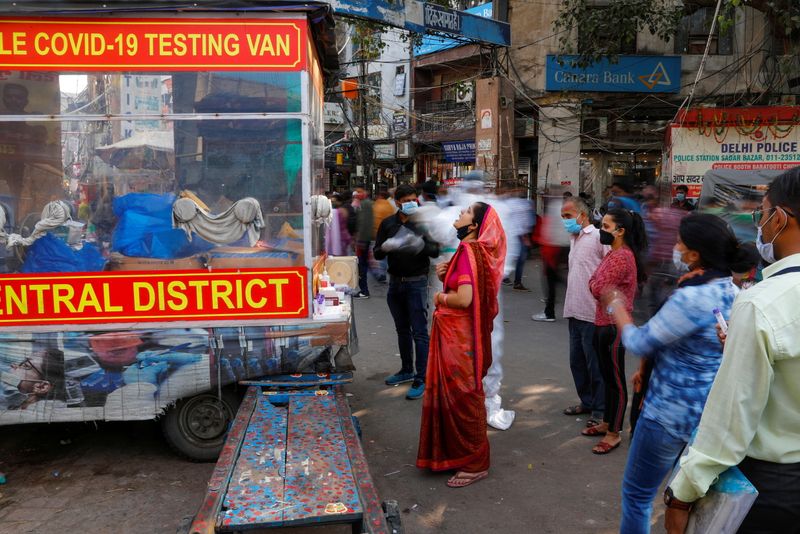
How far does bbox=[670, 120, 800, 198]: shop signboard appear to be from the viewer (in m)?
13.0

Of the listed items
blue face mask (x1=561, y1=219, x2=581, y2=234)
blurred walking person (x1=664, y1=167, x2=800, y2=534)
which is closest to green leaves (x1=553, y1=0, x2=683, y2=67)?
blue face mask (x1=561, y1=219, x2=581, y2=234)

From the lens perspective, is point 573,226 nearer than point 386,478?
No

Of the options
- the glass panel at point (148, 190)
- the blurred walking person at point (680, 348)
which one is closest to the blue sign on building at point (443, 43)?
the glass panel at point (148, 190)

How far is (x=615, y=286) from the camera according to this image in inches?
172

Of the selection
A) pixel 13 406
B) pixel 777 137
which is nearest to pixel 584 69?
pixel 777 137

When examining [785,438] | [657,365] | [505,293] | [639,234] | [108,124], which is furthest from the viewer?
[505,293]

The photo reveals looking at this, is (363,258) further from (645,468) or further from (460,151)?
(460,151)

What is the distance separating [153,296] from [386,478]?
1.92 meters

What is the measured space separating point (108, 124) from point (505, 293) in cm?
771

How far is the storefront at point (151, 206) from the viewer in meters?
4.14

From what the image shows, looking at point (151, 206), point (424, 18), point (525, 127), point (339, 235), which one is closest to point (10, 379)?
point (151, 206)

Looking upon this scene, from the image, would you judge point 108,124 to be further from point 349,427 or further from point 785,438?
point 785,438

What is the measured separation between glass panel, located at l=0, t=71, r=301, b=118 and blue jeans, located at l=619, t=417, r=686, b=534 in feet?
9.53

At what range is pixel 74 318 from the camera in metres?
4.25
